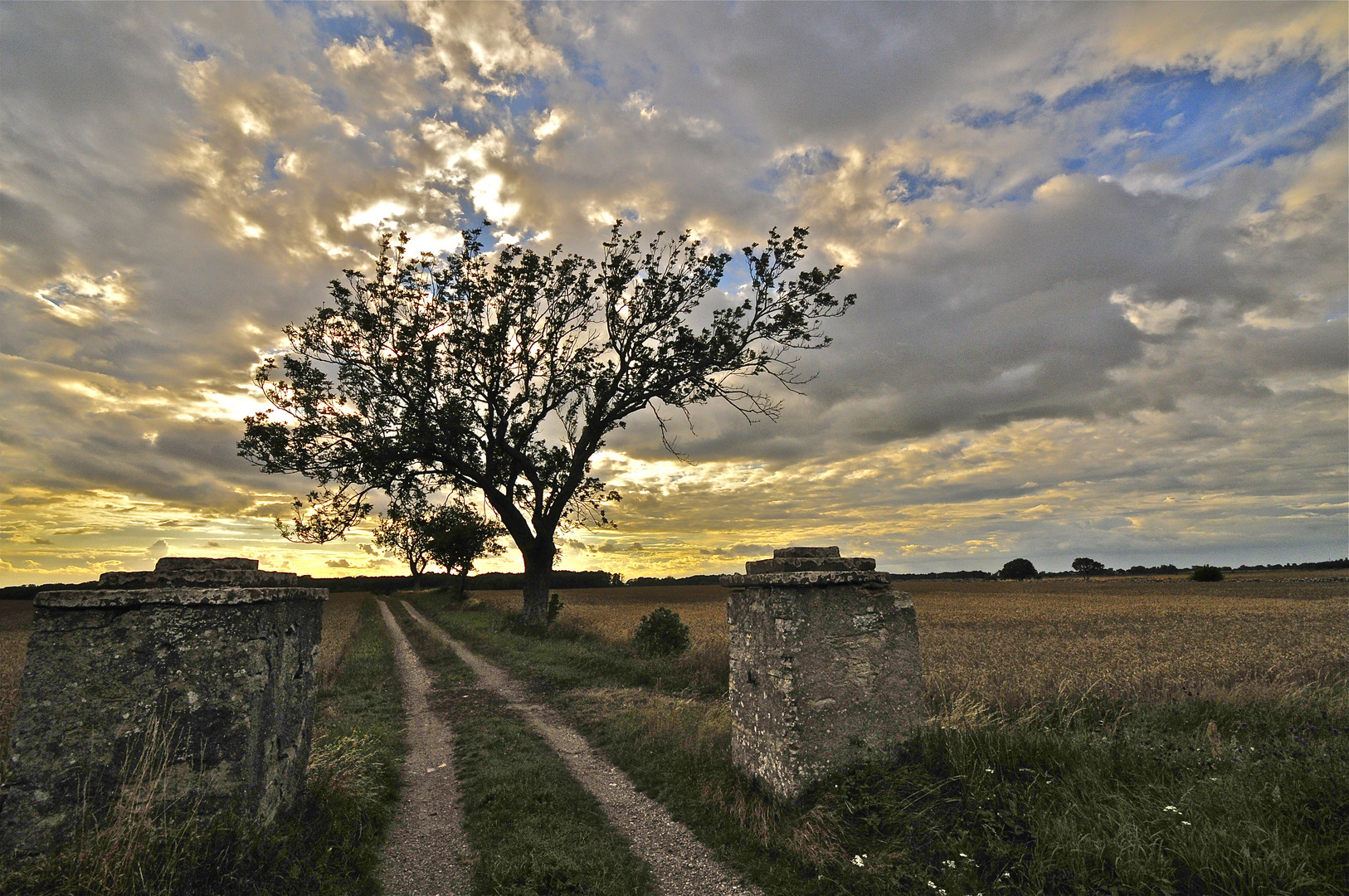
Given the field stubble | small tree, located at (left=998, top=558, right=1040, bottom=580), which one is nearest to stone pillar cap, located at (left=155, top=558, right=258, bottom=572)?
the field stubble

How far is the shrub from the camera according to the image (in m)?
15.5

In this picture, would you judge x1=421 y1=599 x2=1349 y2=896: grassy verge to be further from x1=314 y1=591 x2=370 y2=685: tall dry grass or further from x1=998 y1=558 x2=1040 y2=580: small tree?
x1=998 y1=558 x2=1040 y2=580: small tree

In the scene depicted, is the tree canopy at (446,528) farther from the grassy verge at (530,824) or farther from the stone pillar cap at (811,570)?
the stone pillar cap at (811,570)

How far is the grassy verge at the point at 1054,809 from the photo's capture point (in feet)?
14.1

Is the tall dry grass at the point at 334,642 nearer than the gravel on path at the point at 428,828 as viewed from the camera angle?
No

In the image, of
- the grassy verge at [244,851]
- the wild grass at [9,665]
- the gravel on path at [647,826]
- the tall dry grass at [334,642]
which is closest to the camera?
the grassy verge at [244,851]

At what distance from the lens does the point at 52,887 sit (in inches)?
170

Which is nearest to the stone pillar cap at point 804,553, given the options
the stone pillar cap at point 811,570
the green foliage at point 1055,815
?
the stone pillar cap at point 811,570

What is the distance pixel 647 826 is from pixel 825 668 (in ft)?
8.84

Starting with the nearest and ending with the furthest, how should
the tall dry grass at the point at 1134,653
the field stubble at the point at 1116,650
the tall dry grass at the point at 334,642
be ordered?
the field stubble at the point at 1116,650 → the tall dry grass at the point at 1134,653 → the tall dry grass at the point at 334,642

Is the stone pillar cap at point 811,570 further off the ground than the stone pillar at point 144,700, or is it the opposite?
the stone pillar cap at point 811,570

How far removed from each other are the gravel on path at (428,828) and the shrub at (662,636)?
5708 mm

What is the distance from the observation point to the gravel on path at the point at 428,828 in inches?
221

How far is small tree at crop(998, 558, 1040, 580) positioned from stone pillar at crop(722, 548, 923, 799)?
102m
